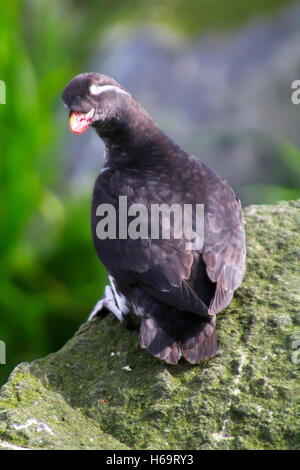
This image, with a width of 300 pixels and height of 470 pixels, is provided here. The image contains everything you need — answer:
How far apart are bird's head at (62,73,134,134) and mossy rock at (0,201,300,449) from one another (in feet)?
3.39

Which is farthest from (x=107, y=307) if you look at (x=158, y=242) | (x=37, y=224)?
(x=37, y=224)

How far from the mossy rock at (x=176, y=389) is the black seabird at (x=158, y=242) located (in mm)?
137

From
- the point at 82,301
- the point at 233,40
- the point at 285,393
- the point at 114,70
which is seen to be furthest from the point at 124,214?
the point at 233,40

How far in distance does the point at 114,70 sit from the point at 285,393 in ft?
22.3

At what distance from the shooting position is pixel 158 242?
3.36 metres

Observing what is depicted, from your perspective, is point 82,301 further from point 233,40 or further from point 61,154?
point 233,40

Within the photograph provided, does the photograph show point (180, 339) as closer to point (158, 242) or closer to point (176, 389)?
point (176, 389)

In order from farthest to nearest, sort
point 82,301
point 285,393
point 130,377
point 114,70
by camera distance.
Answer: point 114,70
point 82,301
point 130,377
point 285,393

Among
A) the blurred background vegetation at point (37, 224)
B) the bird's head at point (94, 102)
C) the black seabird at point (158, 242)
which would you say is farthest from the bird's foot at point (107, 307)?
the blurred background vegetation at point (37, 224)

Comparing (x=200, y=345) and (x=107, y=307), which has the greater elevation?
(x=107, y=307)

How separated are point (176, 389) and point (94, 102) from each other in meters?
1.47

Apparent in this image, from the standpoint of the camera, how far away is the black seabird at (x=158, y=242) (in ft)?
10.6

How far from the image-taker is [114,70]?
9.15 meters

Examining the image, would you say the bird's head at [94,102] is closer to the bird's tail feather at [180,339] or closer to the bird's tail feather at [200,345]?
the bird's tail feather at [180,339]
